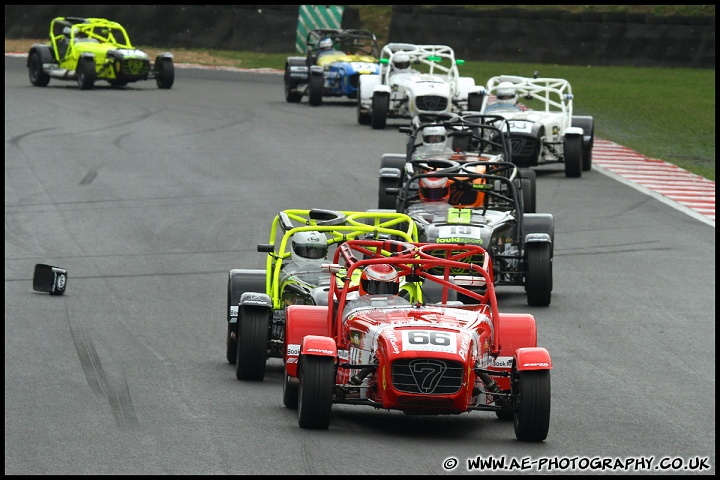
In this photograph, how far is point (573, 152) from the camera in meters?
22.7

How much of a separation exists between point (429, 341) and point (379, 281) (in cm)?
102

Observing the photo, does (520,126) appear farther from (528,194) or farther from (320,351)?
(320,351)

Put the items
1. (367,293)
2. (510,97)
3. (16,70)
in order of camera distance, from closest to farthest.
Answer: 1. (367,293)
2. (510,97)
3. (16,70)

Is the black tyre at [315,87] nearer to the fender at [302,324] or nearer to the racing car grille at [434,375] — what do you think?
the fender at [302,324]

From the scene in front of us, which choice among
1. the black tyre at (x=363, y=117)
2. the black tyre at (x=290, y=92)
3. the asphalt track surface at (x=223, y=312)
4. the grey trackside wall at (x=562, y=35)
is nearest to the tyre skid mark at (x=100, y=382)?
the asphalt track surface at (x=223, y=312)

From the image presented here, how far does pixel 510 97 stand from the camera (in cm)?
2353

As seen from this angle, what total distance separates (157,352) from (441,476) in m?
4.25

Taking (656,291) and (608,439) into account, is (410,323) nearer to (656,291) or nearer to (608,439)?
(608,439)

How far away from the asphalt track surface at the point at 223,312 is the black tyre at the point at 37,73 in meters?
3.84

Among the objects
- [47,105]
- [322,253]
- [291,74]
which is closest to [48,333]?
[322,253]

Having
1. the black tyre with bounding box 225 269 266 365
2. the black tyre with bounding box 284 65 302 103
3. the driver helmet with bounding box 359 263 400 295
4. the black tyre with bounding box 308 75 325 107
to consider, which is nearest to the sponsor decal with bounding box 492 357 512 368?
the driver helmet with bounding box 359 263 400 295

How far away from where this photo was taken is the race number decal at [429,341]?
8867mm

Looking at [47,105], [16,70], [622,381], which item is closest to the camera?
[622,381]

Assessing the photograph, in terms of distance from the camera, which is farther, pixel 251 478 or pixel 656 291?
pixel 656 291
